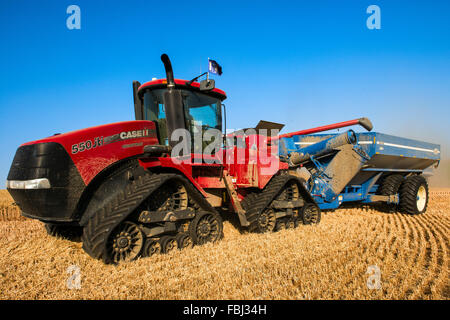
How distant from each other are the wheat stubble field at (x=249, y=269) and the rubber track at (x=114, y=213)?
0.28 m

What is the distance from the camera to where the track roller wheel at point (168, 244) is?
4023 mm

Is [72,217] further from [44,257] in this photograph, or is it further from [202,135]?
[202,135]

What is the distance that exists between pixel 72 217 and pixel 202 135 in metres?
2.48

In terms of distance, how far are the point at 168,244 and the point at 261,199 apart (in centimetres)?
213

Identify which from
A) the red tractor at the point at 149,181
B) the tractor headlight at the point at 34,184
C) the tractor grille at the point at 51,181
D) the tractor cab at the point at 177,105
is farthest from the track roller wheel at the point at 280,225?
the tractor headlight at the point at 34,184

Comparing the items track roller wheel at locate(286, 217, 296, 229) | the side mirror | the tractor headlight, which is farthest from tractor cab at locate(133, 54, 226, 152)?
track roller wheel at locate(286, 217, 296, 229)

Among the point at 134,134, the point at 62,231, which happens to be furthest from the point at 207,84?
the point at 62,231

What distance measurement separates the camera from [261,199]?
5535mm

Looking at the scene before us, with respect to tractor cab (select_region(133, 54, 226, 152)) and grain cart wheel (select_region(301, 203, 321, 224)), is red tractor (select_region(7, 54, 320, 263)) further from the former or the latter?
grain cart wheel (select_region(301, 203, 321, 224))

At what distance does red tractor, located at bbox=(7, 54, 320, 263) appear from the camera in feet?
11.7

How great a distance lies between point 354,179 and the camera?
314 inches

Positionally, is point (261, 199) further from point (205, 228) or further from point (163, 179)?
point (163, 179)

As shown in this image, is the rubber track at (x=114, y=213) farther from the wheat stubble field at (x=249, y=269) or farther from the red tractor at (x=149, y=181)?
the wheat stubble field at (x=249, y=269)
